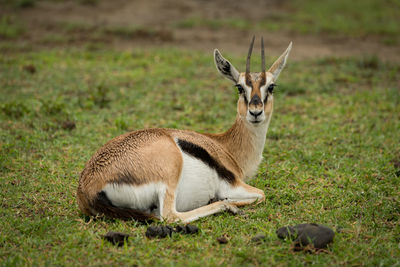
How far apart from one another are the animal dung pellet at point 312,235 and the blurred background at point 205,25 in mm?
7689

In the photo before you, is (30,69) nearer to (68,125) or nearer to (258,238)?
(68,125)

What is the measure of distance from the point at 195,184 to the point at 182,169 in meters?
0.21

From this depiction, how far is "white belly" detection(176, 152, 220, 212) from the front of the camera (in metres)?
4.31

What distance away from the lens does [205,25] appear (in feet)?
43.1

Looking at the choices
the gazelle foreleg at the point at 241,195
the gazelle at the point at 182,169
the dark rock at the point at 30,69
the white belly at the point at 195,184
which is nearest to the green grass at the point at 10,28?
the dark rock at the point at 30,69

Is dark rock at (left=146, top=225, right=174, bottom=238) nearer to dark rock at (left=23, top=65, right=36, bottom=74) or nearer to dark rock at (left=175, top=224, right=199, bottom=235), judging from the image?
dark rock at (left=175, top=224, right=199, bottom=235)

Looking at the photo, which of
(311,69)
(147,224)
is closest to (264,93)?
(147,224)

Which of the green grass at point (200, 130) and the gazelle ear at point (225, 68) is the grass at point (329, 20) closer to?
the green grass at point (200, 130)

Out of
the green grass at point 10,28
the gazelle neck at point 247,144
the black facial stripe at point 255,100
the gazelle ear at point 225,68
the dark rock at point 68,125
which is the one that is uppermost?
the green grass at point 10,28

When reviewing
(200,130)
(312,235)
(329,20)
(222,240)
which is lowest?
(222,240)

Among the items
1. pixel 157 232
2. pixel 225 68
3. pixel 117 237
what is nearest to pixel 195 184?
pixel 157 232

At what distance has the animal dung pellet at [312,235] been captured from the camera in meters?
3.58

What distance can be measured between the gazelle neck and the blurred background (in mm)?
6241

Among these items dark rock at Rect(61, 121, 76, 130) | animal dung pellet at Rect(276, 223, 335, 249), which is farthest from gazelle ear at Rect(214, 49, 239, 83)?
dark rock at Rect(61, 121, 76, 130)
